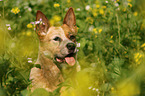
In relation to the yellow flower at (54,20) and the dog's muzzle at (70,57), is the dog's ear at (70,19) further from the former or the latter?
the dog's muzzle at (70,57)

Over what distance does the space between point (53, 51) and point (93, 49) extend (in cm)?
102

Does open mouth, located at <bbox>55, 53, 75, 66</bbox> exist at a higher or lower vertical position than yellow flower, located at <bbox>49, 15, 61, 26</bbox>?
lower

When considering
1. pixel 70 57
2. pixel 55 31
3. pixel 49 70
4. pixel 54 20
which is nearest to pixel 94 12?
pixel 54 20

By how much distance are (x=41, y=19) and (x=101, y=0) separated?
2.64 meters

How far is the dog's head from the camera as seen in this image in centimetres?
258

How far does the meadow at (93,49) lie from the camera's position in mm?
470

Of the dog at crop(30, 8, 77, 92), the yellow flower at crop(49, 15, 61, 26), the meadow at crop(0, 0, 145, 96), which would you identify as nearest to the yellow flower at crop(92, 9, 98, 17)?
the meadow at crop(0, 0, 145, 96)

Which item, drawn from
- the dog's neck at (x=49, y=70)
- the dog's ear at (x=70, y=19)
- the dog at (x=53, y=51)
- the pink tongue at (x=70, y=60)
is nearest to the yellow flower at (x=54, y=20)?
the dog at (x=53, y=51)

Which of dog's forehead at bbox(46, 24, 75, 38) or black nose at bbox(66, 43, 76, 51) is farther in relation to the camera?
dog's forehead at bbox(46, 24, 75, 38)

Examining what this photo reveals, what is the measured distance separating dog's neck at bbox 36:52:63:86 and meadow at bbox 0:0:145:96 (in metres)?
0.19

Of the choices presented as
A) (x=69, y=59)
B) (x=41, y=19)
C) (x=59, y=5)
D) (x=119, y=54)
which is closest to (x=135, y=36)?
(x=119, y=54)

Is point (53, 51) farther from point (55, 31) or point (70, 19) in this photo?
point (70, 19)

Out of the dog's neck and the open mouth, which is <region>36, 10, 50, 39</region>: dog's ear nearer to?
the dog's neck

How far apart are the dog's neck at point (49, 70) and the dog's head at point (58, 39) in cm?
6
